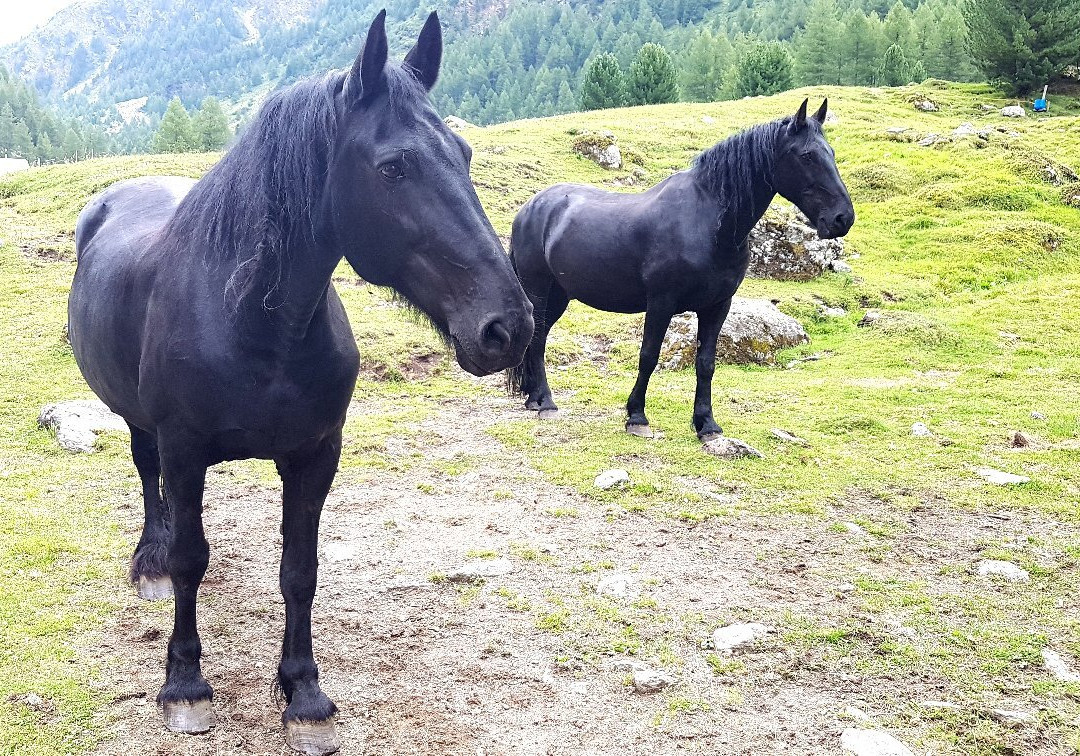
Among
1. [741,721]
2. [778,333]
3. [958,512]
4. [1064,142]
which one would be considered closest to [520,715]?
[741,721]

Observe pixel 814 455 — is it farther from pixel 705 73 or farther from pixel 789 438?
pixel 705 73

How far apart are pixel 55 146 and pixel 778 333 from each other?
9117 cm

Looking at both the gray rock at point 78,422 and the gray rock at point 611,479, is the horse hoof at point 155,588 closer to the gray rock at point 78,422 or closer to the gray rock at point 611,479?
the gray rock at point 78,422

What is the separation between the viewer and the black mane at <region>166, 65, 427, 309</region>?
8.32 feet

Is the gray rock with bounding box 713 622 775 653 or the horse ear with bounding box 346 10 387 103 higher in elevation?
the horse ear with bounding box 346 10 387 103

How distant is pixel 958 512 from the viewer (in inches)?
215

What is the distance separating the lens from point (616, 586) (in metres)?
4.43

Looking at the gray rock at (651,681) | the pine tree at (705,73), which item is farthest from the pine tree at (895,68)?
the gray rock at (651,681)

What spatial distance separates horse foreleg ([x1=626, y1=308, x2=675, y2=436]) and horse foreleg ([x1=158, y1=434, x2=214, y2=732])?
4794 millimetres

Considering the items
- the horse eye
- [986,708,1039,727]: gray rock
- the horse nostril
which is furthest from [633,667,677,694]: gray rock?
the horse eye

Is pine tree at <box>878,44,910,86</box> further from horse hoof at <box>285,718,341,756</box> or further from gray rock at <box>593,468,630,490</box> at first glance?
horse hoof at <box>285,718,341,756</box>

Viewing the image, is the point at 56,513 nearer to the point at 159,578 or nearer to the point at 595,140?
the point at 159,578

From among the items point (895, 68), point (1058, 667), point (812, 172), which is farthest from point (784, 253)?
point (895, 68)

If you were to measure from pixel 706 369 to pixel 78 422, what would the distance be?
577cm
